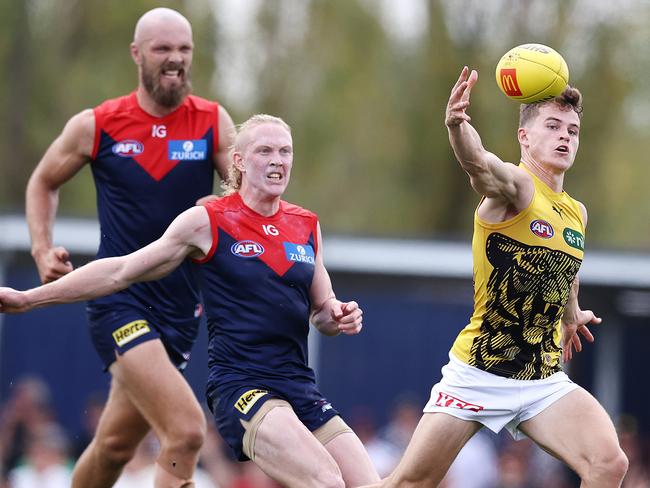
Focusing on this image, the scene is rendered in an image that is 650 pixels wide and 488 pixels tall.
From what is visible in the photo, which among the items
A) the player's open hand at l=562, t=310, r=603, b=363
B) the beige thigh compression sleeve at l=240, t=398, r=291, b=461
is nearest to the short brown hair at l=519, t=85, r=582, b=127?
the player's open hand at l=562, t=310, r=603, b=363

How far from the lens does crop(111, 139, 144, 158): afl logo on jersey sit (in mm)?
8758

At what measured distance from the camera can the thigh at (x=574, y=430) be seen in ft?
23.6

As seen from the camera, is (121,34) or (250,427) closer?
(250,427)

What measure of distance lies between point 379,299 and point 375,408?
5.49ft

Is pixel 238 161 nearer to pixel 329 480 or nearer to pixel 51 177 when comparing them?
pixel 51 177

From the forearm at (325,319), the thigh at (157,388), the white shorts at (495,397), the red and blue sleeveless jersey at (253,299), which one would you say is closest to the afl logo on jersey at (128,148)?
the red and blue sleeveless jersey at (253,299)

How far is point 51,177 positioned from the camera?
29.5 ft

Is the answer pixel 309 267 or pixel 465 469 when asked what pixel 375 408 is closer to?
pixel 465 469

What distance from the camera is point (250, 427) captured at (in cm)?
736

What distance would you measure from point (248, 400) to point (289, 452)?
0.42 meters

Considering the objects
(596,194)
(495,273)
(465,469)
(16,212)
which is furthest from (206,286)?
(596,194)

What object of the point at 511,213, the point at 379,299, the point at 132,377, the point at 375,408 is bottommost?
the point at 375,408

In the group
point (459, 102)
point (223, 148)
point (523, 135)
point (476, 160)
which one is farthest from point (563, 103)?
point (223, 148)

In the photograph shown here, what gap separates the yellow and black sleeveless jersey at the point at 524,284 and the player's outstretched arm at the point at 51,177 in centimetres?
294
